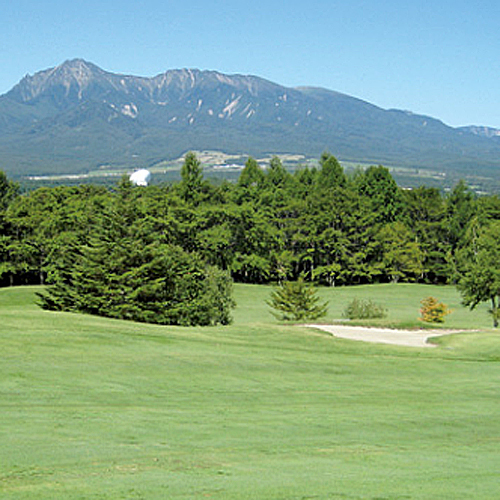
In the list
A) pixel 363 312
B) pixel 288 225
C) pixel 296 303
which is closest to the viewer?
pixel 296 303

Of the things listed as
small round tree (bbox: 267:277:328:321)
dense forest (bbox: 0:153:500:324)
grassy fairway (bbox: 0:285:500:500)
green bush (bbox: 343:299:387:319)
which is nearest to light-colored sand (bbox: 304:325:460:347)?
small round tree (bbox: 267:277:328:321)

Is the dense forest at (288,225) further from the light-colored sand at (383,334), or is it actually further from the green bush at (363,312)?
the light-colored sand at (383,334)

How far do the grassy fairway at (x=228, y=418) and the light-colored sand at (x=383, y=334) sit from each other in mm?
9607

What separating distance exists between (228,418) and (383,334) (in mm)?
25857

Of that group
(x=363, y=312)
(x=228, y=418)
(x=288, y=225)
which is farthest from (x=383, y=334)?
(x=288, y=225)

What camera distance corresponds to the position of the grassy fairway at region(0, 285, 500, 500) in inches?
324

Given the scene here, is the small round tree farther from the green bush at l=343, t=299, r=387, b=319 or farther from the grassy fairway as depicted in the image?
the grassy fairway

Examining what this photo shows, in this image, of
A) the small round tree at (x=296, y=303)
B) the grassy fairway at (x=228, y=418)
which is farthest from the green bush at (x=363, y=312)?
the grassy fairway at (x=228, y=418)

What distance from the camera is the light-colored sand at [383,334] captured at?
113 ft

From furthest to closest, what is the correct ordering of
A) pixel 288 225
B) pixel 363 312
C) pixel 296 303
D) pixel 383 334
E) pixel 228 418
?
pixel 288 225, pixel 363 312, pixel 296 303, pixel 383 334, pixel 228 418

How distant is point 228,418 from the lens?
12.3 meters

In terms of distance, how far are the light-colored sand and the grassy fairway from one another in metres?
9.61

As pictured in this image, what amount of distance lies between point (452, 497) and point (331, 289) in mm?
69795

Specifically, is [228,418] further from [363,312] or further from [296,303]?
[363,312]
